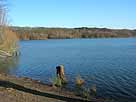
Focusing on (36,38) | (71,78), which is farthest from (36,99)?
(36,38)

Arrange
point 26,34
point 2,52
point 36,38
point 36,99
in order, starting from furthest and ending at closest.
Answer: point 36,38
point 26,34
point 2,52
point 36,99

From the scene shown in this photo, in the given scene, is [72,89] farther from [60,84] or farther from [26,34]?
[26,34]

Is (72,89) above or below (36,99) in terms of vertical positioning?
below

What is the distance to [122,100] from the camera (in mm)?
21859

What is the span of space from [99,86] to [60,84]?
3.58 m

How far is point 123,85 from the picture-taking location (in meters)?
28.0

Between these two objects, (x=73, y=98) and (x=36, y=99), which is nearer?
(x=36, y=99)

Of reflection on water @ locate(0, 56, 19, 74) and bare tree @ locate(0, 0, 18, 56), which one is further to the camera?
bare tree @ locate(0, 0, 18, 56)

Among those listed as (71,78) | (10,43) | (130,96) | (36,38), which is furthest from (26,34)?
(130,96)

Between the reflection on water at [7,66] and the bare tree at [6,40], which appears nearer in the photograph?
the reflection on water at [7,66]

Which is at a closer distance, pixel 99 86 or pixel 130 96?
pixel 130 96

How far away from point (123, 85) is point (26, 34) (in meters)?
140

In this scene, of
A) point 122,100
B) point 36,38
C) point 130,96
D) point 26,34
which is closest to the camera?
point 122,100

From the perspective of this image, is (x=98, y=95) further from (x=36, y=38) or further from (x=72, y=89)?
(x=36, y=38)
